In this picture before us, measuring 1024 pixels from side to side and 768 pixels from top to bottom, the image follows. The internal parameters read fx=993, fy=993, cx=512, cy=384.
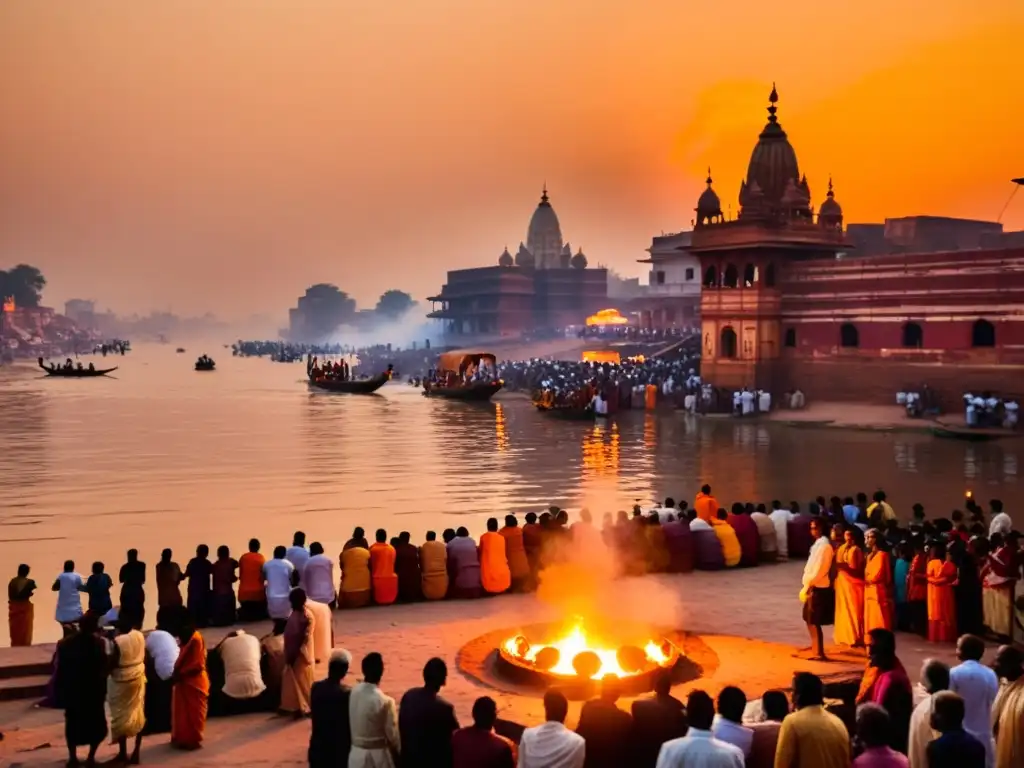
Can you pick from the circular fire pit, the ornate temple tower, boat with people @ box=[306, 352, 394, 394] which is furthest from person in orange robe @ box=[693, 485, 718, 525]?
boat with people @ box=[306, 352, 394, 394]

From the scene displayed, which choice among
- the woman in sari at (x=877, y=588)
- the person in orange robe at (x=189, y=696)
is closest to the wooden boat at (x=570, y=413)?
the woman in sari at (x=877, y=588)

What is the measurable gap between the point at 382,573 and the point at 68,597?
3.50 m

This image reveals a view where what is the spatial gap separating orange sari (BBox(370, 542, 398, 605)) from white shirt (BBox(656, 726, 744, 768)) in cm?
709

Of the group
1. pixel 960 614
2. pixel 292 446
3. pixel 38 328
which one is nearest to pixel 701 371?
pixel 292 446

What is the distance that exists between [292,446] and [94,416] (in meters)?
17.7

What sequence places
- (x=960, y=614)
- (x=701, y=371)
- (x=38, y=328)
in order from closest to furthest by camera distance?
(x=960, y=614) < (x=701, y=371) < (x=38, y=328)

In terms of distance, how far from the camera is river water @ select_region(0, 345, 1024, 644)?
66.7 feet

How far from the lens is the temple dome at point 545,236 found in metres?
110

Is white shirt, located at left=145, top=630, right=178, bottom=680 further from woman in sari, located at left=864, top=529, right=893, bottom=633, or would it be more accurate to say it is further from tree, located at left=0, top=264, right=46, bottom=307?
tree, located at left=0, top=264, right=46, bottom=307

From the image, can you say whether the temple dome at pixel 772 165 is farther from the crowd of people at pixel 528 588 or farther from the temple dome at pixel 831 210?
the crowd of people at pixel 528 588

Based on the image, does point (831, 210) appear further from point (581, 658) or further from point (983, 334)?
point (581, 658)

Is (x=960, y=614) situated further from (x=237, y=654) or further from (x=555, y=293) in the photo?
(x=555, y=293)

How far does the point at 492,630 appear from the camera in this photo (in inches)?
436

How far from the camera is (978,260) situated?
36906 mm
